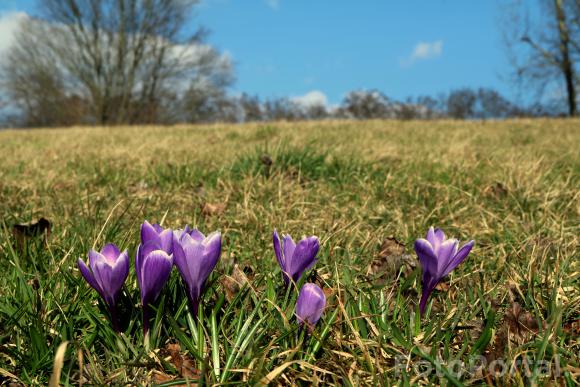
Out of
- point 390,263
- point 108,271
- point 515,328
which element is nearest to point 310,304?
point 108,271

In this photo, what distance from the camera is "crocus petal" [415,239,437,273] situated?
1171 millimetres

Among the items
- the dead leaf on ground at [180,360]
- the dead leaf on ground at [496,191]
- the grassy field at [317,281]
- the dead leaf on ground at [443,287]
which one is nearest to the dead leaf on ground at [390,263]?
the grassy field at [317,281]

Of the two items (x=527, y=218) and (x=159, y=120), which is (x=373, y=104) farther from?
(x=527, y=218)

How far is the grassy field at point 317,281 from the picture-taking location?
3.79ft

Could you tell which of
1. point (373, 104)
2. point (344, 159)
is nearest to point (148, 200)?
point (344, 159)

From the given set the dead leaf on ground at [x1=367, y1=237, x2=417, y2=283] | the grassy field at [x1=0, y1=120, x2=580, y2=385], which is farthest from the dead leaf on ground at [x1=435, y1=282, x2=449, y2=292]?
the dead leaf on ground at [x1=367, y1=237, x2=417, y2=283]

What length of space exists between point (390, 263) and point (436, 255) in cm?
66

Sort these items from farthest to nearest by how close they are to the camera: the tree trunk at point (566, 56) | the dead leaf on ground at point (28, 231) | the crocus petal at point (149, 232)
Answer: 1. the tree trunk at point (566, 56)
2. the dead leaf on ground at point (28, 231)
3. the crocus petal at point (149, 232)

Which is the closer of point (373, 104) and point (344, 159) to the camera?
point (344, 159)

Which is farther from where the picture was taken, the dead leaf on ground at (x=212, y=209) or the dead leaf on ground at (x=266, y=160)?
the dead leaf on ground at (x=266, y=160)

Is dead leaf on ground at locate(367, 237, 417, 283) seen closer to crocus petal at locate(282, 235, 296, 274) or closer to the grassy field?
the grassy field

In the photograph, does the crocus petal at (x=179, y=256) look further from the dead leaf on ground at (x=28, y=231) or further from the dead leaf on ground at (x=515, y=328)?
the dead leaf on ground at (x=28, y=231)

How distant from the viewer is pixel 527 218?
8.97 ft

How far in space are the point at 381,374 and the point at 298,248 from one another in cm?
36
